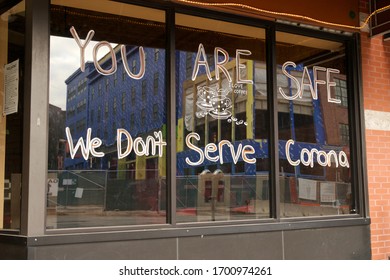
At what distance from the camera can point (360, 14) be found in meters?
6.55

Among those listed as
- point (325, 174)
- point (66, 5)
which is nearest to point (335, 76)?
point (325, 174)

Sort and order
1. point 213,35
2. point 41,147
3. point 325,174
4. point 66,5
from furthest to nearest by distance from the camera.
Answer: point 325,174 → point 213,35 → point 66,5 → point 41,147

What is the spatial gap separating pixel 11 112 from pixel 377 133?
4.68m

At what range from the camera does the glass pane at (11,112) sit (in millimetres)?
4602

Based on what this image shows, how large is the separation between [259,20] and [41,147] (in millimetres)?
3048

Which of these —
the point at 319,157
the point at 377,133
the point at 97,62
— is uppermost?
the point at 97,62

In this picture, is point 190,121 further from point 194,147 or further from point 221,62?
point 221,62

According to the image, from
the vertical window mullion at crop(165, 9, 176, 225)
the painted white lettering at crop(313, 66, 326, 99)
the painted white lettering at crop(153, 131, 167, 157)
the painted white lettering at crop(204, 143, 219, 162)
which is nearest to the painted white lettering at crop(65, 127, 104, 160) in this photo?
the painted white lettering at crop(153, 131, 167, 157)

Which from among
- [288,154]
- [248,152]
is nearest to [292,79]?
[288,154]

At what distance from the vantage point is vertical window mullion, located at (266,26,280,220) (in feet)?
18.9

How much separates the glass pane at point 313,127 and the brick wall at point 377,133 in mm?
296

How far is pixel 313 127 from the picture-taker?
634 centimetres

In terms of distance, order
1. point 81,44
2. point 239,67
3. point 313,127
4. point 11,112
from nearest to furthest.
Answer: point 11,112 < point 81,44 < point 239,67 < point 313,127
